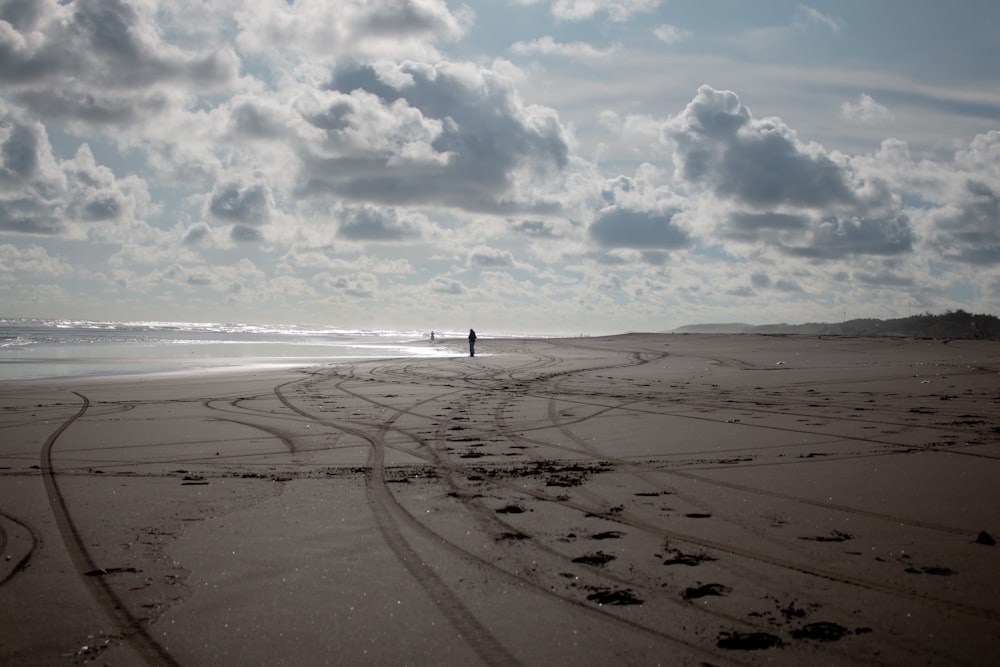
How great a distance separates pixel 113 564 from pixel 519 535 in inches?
119

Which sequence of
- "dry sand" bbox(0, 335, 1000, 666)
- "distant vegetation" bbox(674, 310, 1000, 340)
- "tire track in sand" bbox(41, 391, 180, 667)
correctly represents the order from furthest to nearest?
"distant vegetation" bbox(674, 310, 1000, 340)
"dry sand" bbox(0, 335, 1000, 666)
"tire track in sand" bbox(41, 391, 180, 667)

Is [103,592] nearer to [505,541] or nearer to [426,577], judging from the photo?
[426,577]

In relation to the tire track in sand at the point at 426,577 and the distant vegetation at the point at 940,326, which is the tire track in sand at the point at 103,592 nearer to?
the tire track in sand at the point at 426,577

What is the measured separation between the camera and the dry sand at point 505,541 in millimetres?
3863

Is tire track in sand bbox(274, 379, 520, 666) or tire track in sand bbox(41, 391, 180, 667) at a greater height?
tire track in sand bbox(274, 379, 520, 666)

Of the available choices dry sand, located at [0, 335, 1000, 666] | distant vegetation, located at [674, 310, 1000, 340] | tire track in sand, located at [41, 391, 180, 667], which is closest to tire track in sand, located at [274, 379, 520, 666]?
dry sand, located at [0, 335, 1000, 666]

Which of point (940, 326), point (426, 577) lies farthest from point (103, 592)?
point (940, 326)

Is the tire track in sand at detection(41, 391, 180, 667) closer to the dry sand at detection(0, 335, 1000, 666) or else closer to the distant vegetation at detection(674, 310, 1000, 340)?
the dry sand at detection(0, 335, 1000, 666)

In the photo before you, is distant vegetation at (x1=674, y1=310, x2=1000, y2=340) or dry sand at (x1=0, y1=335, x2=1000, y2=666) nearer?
dry sand at (x1=0, y1=335, x2=1000, y2=666)

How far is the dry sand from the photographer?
3.86 metres

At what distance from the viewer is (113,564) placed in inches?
199

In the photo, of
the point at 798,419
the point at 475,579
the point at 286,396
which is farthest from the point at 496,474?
the point at 286,396

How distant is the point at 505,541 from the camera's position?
5559 mm

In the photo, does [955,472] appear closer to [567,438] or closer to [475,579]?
[567,438]
